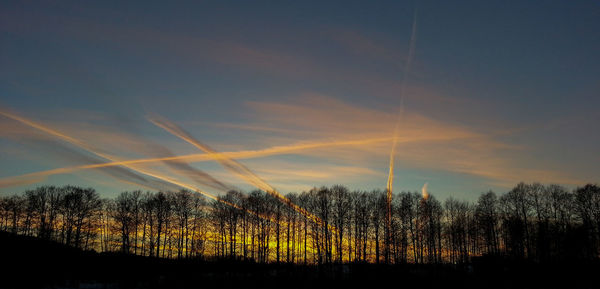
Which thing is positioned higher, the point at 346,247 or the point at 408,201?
the point at 408,201

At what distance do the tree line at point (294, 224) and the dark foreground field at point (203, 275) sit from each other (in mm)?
17716

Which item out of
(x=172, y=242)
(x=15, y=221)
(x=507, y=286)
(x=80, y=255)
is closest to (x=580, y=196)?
(x=507, y=286)

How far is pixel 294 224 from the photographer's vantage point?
72000 millimetres

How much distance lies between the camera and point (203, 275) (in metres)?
40.1

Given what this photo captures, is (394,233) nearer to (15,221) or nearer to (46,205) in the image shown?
(46,205)

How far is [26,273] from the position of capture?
3450 centimetres

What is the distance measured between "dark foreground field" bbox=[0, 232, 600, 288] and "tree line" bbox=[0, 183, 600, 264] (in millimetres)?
17716

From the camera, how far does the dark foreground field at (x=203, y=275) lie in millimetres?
34188

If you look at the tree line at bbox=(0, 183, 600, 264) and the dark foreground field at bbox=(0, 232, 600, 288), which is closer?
the dark foreground field at bbox=(0, 232, 600, 288)

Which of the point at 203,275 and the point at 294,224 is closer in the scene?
the point at 203,275

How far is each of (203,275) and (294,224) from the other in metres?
33.4

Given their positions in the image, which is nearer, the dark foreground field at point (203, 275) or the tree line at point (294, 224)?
the dark foreground field at point (203, 275)

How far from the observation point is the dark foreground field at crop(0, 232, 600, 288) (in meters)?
34.2

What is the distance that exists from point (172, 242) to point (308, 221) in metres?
26.8
